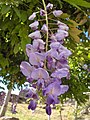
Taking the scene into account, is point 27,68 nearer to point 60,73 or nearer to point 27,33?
point 60,73

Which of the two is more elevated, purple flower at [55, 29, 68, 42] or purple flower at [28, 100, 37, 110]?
purple flower at [55, 29, 68, 42]

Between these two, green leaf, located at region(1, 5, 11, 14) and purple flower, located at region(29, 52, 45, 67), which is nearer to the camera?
purple flower, located at region(29, 52, 45, 67)

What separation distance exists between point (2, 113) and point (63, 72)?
15.5 ft

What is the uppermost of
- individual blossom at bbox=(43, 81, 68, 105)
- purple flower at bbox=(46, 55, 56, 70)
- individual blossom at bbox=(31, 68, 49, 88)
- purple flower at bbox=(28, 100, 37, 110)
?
purple flower at bbox=(46, 55, 56, 70)

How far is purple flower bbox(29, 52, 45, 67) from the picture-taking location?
0.46 meters

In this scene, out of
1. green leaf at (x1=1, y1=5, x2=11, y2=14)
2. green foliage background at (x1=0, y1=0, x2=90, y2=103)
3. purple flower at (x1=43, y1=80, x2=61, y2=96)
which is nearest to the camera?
purple flower at (x1=43, y1=80, x2=61, y2=96)

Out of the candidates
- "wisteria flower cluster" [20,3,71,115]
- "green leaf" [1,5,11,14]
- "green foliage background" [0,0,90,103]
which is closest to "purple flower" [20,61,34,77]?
"wisteria flower cluster" [20,3,71,115]

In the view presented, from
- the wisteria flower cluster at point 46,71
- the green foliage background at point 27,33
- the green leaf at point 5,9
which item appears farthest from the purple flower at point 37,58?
the green leaf at point 5,9

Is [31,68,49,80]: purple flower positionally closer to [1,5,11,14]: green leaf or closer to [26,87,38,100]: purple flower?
[26,87,38,100]: purple flower

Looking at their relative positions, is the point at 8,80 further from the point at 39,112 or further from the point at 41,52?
the point at 39,112

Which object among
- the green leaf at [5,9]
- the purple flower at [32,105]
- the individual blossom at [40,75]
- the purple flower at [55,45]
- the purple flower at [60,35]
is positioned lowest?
the purple flower at [32,105]

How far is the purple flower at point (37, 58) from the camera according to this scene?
1.50 feet

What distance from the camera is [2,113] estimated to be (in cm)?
507

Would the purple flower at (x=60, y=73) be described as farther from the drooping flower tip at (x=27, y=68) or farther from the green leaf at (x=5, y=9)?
the green leaf at (x=5, y=9)
